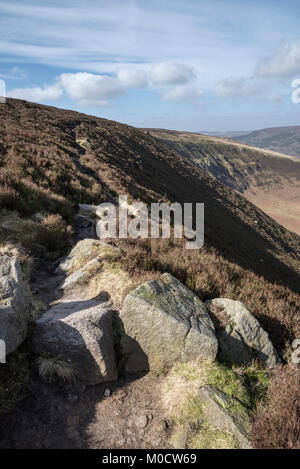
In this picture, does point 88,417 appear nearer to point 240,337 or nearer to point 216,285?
point 240,337

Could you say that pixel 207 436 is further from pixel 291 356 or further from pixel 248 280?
pixel 248 280

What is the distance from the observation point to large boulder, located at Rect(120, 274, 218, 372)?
455 cm

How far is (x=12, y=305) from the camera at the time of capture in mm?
4230

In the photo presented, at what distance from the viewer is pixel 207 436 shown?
3.47 m

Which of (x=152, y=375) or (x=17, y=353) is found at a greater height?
(x=17, y=353)

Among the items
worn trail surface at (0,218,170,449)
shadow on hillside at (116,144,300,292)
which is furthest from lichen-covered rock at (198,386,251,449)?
shadow on hillside at (116,144,300,292)

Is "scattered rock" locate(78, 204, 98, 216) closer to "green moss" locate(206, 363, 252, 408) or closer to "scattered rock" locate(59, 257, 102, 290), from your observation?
"scattered rock" locate(59, 257, 102, 290)

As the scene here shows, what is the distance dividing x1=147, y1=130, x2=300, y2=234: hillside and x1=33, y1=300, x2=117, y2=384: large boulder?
7735cm

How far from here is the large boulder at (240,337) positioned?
4.98m

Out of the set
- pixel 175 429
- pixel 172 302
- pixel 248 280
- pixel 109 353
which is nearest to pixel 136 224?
pixel 248 280

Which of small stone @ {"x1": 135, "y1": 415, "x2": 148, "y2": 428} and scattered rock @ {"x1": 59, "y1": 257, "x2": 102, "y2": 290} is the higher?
scattered rock @ {"x1": 59, "y1": 257, "x2": 102, "y2": 290}

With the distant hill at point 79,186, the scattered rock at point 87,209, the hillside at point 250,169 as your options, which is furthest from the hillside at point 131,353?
the hillside at point 250,169

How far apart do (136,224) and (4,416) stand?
808cm

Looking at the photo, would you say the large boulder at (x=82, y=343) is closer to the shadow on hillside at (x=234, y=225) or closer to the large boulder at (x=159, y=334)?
the large boulder at (x=159, y=334)
